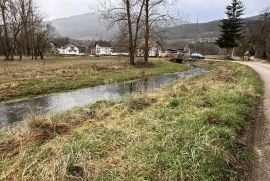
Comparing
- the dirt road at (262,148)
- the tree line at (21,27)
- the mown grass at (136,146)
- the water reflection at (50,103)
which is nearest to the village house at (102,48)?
the tree line at (21,27)

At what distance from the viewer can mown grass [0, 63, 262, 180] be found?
18.4 feet

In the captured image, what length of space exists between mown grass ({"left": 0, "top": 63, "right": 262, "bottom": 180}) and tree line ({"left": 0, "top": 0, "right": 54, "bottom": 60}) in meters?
42.1

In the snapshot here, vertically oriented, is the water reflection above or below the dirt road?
below

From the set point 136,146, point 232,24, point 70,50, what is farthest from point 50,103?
point 70,50

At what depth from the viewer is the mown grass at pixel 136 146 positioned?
5594mm

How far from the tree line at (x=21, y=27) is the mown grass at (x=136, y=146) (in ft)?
138

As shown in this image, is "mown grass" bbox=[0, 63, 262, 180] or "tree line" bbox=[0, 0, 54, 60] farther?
"tree line" bbox=[0, 0, 54, 60]

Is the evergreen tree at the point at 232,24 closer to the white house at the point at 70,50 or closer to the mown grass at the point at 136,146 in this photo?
the mown grass at the point at 136,146

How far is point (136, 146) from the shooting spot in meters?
6.63

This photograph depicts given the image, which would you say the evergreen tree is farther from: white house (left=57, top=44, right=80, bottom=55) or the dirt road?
white house (left=57, top=44, right=80, bottom=55)

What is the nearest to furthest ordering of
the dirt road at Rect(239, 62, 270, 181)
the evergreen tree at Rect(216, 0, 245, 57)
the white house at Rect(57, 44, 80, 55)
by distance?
1. the dirt road at Rect(239, 62, 270, 181)
2. the evergreen tree at Rect(216, 0, 245, 57)
3. the white house at Rect(57, 44, 80, 55)

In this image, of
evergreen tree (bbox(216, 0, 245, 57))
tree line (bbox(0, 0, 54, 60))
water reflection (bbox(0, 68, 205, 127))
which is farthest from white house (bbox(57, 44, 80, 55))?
water reflection (bbox(0, 68, 205, 127))

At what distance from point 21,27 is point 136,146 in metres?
49.1

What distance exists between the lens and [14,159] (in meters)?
6.71
